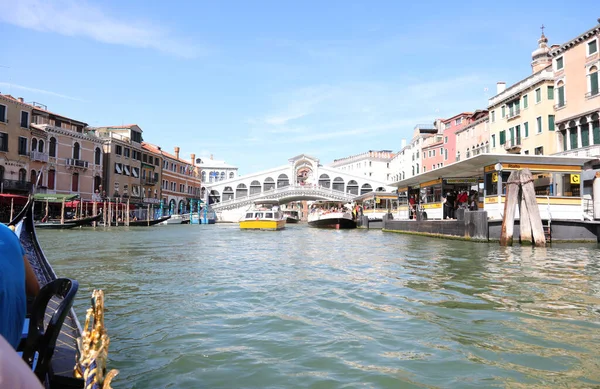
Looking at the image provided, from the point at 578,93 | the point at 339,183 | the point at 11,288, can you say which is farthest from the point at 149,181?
the point at 11,288

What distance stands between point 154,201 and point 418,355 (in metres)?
40.9

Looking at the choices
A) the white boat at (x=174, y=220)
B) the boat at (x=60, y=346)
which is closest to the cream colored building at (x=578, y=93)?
the boat at (x=60, y=346)

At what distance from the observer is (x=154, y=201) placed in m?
41.5

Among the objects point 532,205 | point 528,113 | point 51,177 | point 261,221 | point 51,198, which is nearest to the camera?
point 532,205

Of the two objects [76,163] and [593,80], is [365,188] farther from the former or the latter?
[593,80]

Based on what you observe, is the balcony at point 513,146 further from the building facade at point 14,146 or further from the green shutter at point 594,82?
the building facade at point 14,146

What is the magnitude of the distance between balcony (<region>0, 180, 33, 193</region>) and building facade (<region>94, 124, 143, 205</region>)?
280 inches

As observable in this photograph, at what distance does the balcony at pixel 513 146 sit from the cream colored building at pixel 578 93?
3.53 meters

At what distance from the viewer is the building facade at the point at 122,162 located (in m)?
34.9

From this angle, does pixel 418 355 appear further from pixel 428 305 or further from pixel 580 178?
pixel 580 178

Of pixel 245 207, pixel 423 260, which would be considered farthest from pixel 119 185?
pixel 423 260

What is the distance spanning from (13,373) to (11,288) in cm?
114

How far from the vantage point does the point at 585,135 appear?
20109 millimetres

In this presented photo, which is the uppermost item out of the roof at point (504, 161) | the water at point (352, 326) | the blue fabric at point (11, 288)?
the roof at point (504, 161)
